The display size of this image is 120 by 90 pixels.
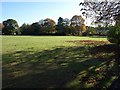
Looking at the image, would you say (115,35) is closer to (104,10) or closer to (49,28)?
(104,10)

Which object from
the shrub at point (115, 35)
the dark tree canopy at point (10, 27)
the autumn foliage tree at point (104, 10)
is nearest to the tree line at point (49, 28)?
the dark tree canopy at point (10, 27)

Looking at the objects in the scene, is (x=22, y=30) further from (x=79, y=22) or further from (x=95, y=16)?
(x=95, y=16)

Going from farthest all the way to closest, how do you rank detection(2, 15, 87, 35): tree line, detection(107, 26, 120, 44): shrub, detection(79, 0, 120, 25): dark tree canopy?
detection(2, 15, 87, 35): tree line < detection(107, 26, 120, 44): shrub < detection(79, 0, 120, 25): dark tree canopy

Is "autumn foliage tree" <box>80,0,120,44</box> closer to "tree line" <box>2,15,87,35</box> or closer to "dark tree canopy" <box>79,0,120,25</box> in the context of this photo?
"dark tree canopy" <box>79,0,120,25</box>

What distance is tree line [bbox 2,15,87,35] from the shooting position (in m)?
91.9

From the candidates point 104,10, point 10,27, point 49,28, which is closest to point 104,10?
point 104,10

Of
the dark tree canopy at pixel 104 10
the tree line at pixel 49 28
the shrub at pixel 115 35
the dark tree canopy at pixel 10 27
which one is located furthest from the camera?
the dark tree canopy at pixel 10 27

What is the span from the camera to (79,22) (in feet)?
329

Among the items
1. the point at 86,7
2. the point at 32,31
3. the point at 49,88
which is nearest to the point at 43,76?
the point at 49,88

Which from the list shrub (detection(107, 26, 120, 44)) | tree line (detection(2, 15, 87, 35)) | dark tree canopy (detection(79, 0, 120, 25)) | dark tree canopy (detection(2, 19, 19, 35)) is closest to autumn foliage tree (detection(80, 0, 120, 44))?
dark tree canopy (detection(79, 0, 120, 25))

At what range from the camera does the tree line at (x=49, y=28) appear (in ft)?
302

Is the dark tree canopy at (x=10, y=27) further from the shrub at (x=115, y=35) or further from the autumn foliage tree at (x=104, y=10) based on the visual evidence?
the autumn foliage tree at (x=104, y=10)

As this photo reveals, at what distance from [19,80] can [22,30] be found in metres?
88.0

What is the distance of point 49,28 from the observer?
312ft
